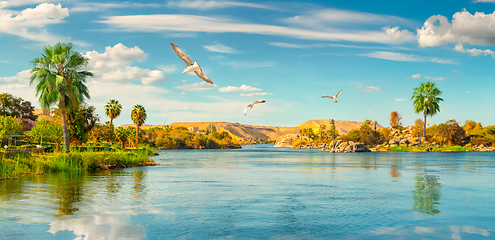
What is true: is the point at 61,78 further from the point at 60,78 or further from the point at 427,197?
the point at 427,197

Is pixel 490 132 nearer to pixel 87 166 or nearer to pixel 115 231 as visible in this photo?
pixel 87 166

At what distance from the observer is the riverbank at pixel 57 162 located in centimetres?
2818

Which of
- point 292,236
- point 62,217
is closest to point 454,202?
point 292,236

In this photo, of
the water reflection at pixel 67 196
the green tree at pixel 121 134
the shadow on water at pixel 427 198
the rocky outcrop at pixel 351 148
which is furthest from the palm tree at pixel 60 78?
the rocky outcrop at pixel 351 148

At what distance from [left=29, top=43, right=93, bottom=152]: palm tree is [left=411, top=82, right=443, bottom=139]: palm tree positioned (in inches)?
4180

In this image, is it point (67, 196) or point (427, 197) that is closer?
point (67, 196)

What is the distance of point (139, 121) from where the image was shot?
323 feet

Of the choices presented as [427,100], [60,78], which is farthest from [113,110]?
[427,100]

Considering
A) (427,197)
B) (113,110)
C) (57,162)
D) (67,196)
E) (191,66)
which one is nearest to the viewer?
(67,196)

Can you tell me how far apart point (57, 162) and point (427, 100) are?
11342 centimetres

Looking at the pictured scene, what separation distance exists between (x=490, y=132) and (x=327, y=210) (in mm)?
127681

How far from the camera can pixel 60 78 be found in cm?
4069

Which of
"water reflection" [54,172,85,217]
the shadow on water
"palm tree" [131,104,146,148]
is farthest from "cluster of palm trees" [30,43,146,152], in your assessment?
"palm tree" [131,104,146,148]

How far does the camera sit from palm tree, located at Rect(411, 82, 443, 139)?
384 ft
